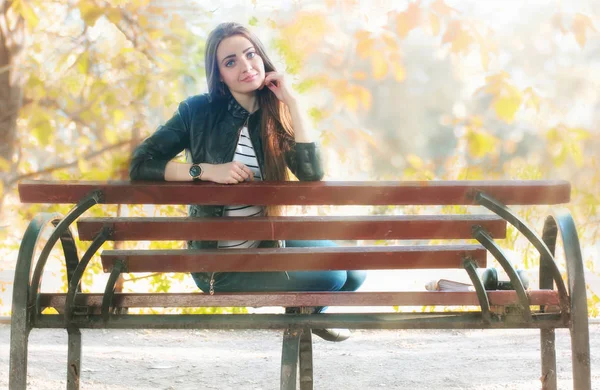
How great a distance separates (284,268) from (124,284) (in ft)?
10.0

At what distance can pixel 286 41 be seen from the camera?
481cm

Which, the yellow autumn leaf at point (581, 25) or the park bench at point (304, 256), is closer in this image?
the park bench at point (304, 256)

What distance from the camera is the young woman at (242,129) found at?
2727 mm

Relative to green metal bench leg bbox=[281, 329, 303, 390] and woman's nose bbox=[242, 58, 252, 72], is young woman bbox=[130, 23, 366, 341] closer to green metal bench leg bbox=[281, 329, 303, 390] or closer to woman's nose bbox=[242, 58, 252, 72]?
woman's nose bbox=[242, 58, 252, 72]

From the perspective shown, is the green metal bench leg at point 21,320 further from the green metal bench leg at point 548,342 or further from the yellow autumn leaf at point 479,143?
the yellow autumn leaf at point 479,143

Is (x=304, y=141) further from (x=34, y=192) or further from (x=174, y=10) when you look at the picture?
(x=174, y=10)

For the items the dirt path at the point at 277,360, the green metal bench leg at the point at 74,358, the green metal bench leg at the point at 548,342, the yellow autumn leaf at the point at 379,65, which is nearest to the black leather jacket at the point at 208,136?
the green metal bench leg at the point at 74,358

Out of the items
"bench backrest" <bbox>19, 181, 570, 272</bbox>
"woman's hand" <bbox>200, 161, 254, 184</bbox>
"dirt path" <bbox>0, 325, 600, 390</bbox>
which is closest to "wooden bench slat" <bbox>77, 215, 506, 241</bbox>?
"bench backrest" <bbox>19, 181, 570, 272</bbox>

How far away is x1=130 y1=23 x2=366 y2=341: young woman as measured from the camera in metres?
2.73

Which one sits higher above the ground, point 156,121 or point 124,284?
point 156,121

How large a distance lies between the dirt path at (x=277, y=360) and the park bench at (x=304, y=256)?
1.15 m

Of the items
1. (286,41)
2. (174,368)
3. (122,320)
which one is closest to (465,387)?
(174,368)

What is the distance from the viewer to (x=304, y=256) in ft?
7.63

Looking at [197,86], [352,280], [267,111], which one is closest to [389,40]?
[197,86]
